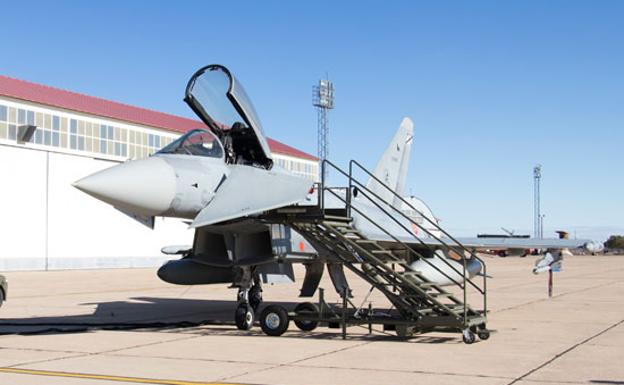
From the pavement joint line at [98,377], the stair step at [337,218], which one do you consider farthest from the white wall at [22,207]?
the pavement joint line at [98,377]

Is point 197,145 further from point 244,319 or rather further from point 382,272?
point 382,272

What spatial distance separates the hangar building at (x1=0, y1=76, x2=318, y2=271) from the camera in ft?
127

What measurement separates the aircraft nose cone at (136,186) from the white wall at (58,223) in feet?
98.5

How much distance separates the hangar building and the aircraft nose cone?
97.8ft

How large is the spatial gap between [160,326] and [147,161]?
3.79 metres

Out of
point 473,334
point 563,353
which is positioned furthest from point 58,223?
point 563,353

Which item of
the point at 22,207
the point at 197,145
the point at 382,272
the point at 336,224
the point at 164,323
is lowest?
the point at 164,323

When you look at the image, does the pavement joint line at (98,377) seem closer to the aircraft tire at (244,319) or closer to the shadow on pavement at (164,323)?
the shadow on pavement at (164,323)

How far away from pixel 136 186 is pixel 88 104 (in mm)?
36815

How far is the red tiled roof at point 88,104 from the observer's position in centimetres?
4072

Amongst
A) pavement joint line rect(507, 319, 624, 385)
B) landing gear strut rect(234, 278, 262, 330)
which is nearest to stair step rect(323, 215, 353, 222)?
landing gear strut rect(234, 278, 262, 330)

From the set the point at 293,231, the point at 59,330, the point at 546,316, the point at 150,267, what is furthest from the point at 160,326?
the point at 150,267

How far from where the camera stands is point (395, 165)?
62.6 feet

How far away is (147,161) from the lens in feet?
36.8
